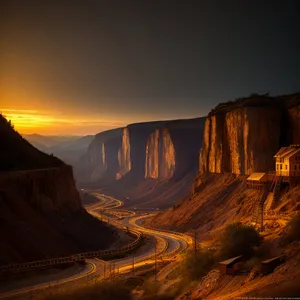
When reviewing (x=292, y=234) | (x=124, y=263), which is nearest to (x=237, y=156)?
(x=124, y=263)

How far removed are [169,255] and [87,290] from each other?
751 inches

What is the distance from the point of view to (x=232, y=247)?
→ 31219 millimetres

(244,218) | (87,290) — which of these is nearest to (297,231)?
(87,290)

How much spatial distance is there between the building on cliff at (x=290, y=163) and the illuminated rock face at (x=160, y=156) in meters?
→ 71.9

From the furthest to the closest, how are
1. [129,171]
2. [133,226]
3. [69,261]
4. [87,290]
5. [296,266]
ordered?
[129,171], [133,226], [69,261], [87,290], [296,266]

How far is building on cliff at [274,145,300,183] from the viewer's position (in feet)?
174

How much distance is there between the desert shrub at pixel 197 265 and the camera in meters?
30.9

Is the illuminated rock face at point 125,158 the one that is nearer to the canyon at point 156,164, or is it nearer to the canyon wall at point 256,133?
the canyon at point 156,164

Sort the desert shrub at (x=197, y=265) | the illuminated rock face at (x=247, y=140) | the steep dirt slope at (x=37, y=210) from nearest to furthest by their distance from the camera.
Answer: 1. the desert shrub at (x=197, y=265)
2. the steep dirt slope at (x=37, y=210)
3. the illuminated rock face at (x=247, y=140)

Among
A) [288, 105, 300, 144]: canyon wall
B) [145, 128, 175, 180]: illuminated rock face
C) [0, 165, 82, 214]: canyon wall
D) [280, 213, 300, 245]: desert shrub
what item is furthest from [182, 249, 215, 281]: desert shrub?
[145, 128, 175, 180]: illuminated rock face

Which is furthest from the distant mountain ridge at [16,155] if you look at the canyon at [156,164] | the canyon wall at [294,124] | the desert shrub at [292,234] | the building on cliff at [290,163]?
the canyon at [156,164]

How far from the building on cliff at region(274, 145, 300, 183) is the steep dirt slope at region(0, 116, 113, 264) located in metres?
20.5

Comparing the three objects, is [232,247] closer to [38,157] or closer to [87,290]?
[87,290]

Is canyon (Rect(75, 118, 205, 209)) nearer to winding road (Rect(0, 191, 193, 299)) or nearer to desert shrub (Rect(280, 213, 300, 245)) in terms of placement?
winding road (Rect(0, 191, 193, 299))
